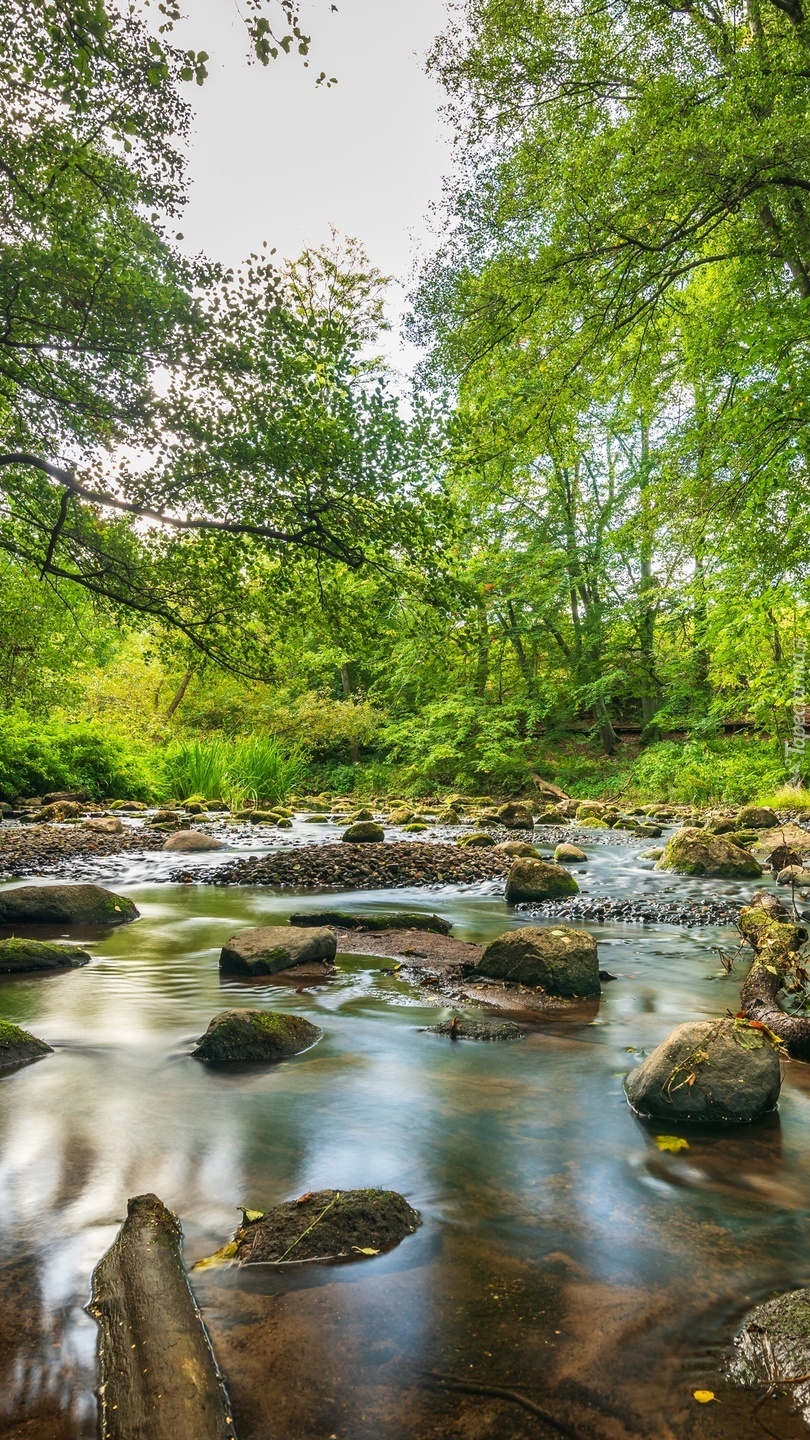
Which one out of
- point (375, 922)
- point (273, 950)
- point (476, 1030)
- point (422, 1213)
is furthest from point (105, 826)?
point (422, 1213)

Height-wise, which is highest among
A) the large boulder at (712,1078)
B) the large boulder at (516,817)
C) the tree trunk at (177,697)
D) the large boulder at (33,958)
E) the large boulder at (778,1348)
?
the tree trunk at (177,697)

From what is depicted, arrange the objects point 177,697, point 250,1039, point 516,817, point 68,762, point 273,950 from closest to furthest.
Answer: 1. point 250,1039
2. point 273,950
3. point 516,817
4. point 68,762
5. point 177,697

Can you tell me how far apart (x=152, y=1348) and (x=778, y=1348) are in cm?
142

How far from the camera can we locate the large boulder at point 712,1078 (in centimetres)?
297

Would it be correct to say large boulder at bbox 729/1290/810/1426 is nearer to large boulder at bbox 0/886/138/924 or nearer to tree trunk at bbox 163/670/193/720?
large boulder at bbox 0/886/138/924

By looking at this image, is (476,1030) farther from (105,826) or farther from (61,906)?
(105,826)

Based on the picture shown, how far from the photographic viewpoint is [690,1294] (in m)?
2.00

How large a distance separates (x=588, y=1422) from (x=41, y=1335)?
1.25m

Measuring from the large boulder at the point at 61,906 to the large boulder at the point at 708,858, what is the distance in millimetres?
6633

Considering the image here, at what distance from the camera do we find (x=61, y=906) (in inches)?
267

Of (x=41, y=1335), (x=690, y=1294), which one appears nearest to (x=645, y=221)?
(x=690, y=1294)

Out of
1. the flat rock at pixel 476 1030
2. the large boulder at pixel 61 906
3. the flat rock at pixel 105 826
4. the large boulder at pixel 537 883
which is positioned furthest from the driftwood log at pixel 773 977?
the flat rock at pixel 105 826

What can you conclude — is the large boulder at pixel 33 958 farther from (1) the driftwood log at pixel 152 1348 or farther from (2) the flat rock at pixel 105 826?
(2) the flat rock at pixel 105 826

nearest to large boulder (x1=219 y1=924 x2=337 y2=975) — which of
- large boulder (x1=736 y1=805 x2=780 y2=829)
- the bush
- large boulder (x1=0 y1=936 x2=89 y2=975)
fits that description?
large boulder (x1=0 y1=936 x2=89 y2=975)
